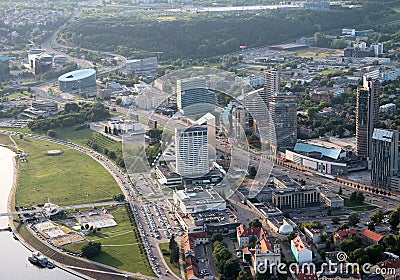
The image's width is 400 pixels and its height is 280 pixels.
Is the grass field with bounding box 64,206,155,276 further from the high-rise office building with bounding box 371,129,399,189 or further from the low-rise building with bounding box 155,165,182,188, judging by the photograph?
the high-rise office building with bounding box 371,129,399,189

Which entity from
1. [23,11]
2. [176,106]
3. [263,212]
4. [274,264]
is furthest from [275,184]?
[23,11]

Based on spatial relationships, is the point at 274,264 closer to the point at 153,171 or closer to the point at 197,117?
the point at 153,171

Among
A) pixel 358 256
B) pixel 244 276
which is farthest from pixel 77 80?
pixel 358 256

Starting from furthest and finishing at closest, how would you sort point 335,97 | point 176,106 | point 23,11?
1. point 23,11
2. point 335,97
3. point 176,106

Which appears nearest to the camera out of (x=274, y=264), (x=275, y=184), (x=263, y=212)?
(x=274, y=264)

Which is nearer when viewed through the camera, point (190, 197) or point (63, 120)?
point (190, 197)

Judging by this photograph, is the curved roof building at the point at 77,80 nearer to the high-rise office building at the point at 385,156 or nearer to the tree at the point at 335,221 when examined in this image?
the high-rise office building at the point at 385,156
